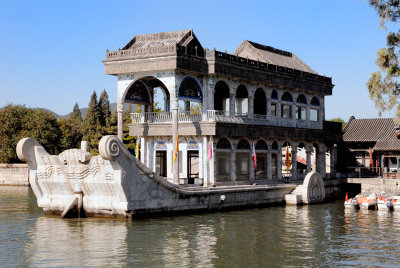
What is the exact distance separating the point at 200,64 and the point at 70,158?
30.3 ft

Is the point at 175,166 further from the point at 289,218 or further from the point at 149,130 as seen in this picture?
the point at 289,218

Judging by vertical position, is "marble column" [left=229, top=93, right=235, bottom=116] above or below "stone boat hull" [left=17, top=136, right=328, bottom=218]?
above

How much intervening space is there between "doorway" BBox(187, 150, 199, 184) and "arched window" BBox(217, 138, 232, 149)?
4.82ft

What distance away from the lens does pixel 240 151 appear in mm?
35250

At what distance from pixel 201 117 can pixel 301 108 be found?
35.5 ft

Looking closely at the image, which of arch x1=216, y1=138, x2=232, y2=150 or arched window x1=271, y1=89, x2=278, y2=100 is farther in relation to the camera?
arched window x1=271, y1=89, x2=278, y2=100

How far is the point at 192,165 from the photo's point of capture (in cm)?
3534

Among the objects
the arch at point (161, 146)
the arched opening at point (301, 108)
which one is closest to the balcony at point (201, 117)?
the arch at point (161, 146)

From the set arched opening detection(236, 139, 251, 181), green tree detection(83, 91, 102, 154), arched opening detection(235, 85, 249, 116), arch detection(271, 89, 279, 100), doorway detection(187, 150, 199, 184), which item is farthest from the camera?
green tree detection(83, 91, 102, 154)

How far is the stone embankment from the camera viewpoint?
55.4 meters

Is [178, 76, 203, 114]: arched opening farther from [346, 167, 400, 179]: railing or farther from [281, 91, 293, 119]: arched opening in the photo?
[346, 167, 400, 179]: railing

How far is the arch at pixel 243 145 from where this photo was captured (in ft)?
116

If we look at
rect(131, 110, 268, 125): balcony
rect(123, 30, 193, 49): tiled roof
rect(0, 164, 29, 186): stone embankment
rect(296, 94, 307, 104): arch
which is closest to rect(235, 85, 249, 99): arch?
rect(131, 110, 268, 125): balcony

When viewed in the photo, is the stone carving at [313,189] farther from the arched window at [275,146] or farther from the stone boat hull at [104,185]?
the stone boat hull at [104,185]
